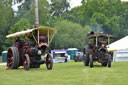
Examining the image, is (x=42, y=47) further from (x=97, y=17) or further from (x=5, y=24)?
(x=97, y=17)

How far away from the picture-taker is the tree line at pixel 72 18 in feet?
210

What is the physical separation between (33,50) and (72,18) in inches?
2505

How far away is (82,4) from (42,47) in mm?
73933

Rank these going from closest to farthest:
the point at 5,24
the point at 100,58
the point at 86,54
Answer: the point at 100,58
the point at 86,54
the point at 5,24

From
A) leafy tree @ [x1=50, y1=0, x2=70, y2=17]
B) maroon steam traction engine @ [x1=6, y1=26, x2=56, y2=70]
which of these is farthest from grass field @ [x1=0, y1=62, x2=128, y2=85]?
leafy tree @ [x1=50, y1=0, x2=70, y2=17]

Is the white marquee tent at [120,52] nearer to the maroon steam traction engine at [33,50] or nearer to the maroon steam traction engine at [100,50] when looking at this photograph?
the maroon steam traction engine at [100,50]

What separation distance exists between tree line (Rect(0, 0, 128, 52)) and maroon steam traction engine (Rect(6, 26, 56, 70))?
1632 inches

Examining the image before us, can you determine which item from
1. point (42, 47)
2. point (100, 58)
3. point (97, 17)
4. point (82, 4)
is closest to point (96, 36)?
point (100, 58)

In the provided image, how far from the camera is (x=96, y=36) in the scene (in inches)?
822

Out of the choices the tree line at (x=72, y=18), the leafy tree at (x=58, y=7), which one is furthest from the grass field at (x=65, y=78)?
the leafy tree at (x=58, y=7)

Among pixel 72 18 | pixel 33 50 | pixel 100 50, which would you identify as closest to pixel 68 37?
pixel 72 18

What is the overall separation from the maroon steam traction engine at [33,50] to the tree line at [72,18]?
41.5 m

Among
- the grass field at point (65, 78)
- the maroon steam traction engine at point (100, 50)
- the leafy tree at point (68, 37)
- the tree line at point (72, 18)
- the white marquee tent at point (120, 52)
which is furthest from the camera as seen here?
the tree line at point (72, 18)

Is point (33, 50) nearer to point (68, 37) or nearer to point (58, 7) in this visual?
point (68, 37)
